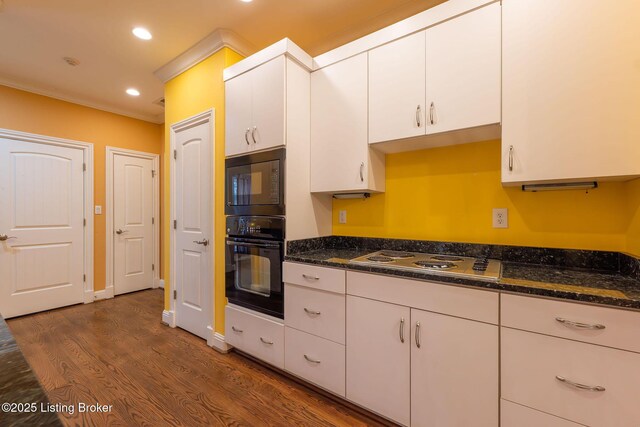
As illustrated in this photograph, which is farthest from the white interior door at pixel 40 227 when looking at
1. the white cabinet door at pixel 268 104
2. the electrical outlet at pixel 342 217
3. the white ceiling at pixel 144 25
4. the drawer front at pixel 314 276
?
the electrical outlet at pixel 342 217

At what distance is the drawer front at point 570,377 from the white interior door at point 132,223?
474 cm

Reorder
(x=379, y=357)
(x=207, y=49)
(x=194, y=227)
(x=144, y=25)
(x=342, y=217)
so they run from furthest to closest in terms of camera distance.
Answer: (x=194, y=227), (x=207, y=49), (x=342, y=217), (x=144, y=25), (x=379, y=357)

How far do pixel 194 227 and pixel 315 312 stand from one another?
1.64 meters

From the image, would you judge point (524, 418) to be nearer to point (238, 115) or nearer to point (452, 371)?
point (452, 371)

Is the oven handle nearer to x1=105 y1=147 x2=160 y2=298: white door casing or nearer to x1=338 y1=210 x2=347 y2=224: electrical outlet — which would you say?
x1=338 y1=210 x2=347 y2=224: electrical outlet

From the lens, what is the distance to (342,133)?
6.83ft

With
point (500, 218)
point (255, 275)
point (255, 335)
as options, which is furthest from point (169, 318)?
point (500, 218)

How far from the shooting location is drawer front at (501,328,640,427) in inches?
41.3

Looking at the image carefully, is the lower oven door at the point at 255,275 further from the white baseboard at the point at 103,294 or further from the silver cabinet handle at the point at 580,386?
the white baseboard at the point at 103,294

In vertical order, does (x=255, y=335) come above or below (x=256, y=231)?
below

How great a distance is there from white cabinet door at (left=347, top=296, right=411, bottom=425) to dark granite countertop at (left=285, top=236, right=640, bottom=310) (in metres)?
0.23

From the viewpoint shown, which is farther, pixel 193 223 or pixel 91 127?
pixel 91 127

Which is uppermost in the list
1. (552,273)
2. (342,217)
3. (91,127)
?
(91,127)

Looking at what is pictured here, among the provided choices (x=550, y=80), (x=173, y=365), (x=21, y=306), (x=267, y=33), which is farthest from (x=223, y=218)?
(x=21, y=306)
